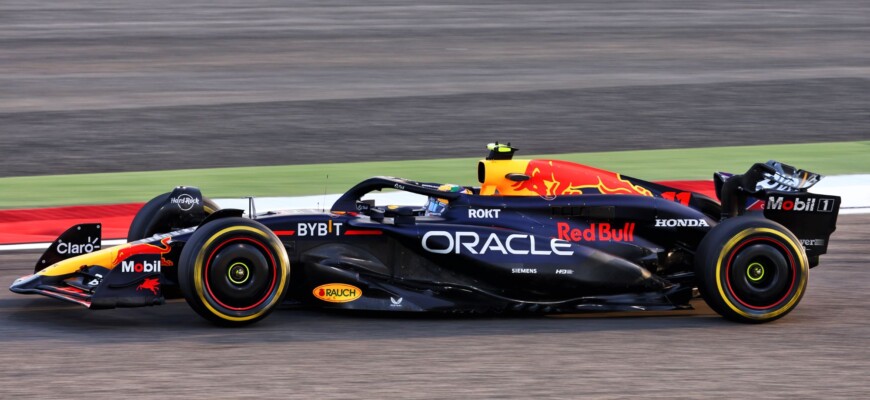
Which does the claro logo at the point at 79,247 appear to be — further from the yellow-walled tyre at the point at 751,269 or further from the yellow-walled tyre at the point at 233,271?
the yellow-walled tyre at the point at 751,269

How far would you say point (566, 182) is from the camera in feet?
28.2

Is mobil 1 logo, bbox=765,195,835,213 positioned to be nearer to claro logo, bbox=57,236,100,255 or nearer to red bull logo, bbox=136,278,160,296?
red bull logo, bbox=136,278,160,296

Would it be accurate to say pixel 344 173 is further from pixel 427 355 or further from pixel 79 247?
pixel 427 355

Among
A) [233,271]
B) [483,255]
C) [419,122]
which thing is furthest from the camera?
[419,122]

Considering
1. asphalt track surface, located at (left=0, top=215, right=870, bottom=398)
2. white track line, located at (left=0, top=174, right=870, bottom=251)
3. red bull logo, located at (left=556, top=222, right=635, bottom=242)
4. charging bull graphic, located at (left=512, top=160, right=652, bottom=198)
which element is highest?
charging bull graphic, located at (left=512, top=160, right=652, bottom=198)

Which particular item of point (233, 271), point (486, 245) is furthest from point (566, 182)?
point (233, 271)

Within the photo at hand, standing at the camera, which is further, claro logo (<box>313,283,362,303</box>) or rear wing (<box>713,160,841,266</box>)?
rear wing (<box>713,160,841,266</box>)

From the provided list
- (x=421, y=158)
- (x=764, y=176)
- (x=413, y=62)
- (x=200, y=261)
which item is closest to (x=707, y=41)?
(x=413, y=62)

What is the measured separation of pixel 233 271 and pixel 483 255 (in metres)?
1.54

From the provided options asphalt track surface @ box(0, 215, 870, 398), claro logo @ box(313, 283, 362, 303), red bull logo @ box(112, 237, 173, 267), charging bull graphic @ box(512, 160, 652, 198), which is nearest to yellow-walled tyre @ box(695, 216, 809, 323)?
asphalt track surface @ box(0, 215, 870, 398)

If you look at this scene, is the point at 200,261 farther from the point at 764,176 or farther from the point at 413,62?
the point at 413,62

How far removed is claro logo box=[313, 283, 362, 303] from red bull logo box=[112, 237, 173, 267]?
909 mm

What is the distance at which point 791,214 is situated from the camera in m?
8.56

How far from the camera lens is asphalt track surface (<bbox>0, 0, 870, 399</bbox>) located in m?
6.93
